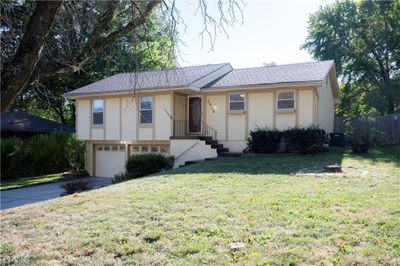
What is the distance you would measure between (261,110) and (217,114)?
2235 millimetres

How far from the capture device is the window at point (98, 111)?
804 inches

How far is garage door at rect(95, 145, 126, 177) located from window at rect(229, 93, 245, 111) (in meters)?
6.41

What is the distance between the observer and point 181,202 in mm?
7758

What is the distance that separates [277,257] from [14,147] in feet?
64.8

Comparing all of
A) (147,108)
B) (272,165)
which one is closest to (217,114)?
(147,108)

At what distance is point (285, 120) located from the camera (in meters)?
16.8

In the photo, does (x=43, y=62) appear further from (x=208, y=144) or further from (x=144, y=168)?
(x=208, y=144)

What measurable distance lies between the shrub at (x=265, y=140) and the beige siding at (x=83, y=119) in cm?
964

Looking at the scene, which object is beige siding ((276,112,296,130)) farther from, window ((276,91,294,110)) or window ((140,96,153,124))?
window ((140,96,153,124))

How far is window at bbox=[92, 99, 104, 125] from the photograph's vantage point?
20417mm

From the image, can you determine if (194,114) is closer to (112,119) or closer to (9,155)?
(112,119)

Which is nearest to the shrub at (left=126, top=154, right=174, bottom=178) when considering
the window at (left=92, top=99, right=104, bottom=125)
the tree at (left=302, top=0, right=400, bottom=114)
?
the window at (left=92, top=99, right=104, bottom=125)

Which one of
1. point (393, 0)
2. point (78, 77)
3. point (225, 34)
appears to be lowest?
point (225, 34)

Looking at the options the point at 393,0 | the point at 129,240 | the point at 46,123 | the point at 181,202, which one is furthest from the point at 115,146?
the point at 393,0
